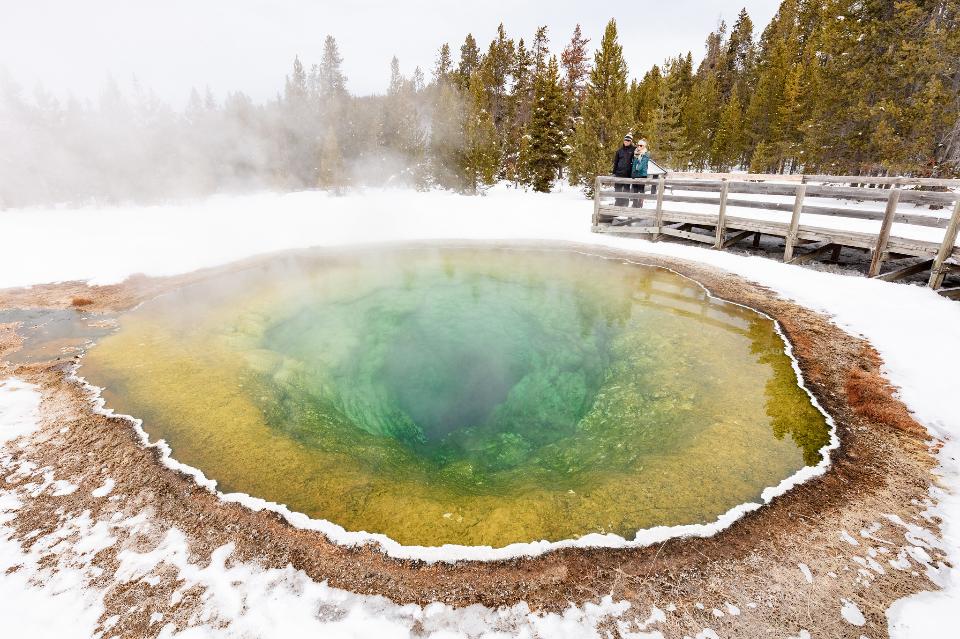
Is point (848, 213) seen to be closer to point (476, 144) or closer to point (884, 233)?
point (884, 233)

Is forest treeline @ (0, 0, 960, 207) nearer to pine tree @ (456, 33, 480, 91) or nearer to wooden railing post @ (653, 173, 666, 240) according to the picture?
pine tree @ (456, 33, 480, 91)

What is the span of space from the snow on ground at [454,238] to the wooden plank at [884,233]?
38cm

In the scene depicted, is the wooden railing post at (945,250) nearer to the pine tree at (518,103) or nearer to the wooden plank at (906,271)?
the wooden plank at (906,271)

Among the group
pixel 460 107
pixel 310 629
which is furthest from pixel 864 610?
pixel 460 107

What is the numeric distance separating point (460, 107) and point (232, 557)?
26.3 metres

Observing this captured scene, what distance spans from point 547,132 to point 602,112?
4.70m

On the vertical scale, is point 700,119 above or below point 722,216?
above

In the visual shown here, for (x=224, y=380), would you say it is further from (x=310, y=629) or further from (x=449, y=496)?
(x=310, y=629)

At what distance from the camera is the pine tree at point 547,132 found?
25297mm

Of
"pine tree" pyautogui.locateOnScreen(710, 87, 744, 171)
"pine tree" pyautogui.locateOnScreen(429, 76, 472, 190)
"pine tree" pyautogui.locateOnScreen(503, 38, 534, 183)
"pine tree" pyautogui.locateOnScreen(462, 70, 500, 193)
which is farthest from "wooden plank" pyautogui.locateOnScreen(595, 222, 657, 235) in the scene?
"pine tree" pyautogui.locateOnScreen(710, 87, 744, 171)

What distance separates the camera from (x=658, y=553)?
3.06m

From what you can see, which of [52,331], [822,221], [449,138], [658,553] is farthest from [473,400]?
[449,138]

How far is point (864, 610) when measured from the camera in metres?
2.58

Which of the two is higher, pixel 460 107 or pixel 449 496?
pixel 460 107
